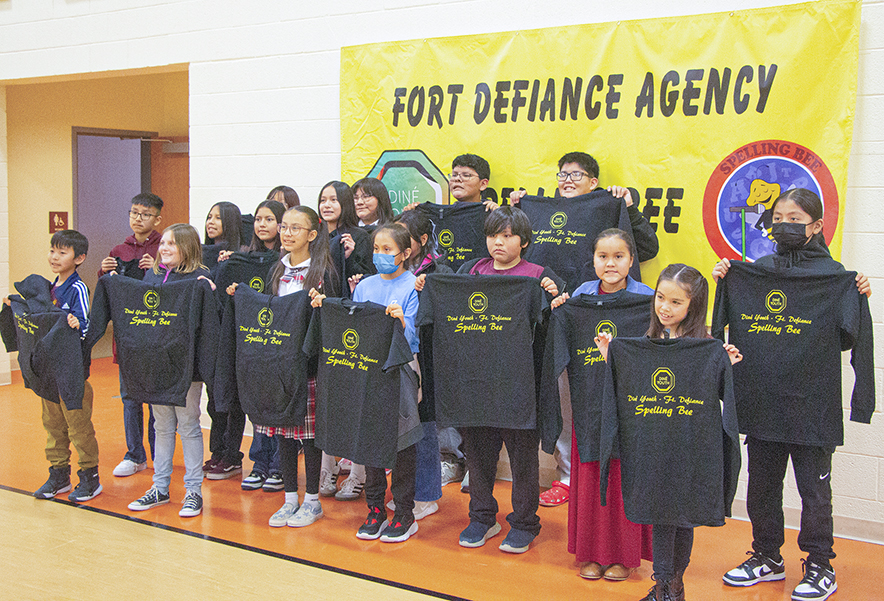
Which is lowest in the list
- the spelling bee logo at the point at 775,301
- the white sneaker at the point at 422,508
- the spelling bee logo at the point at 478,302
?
the white sneaker at the point at 422,508

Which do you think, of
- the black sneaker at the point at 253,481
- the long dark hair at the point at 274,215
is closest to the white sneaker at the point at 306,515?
the black sneaker at the point at 253,481

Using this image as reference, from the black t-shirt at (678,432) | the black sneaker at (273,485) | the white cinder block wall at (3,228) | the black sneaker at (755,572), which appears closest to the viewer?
the black t-shirt at (678,432)

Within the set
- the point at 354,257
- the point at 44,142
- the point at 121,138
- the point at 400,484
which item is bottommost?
the point at 400,484

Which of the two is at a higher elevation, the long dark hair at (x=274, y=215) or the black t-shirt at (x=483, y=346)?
the long dark hair at (x=274, y=215)

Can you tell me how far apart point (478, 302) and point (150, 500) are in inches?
74.4

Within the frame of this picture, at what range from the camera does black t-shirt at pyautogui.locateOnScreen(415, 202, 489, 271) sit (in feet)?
12.6

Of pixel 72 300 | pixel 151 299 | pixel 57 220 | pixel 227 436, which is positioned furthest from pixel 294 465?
pixel 57 220

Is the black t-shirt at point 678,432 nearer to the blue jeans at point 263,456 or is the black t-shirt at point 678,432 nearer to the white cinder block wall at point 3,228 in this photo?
the blue jeans at point 263,456

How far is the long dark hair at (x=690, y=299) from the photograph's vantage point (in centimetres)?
264

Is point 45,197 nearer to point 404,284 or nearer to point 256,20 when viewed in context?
point 256,20

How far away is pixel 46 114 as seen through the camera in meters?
6.97

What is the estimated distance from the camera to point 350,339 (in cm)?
321

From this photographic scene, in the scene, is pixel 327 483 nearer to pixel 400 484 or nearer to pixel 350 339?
pixel 400 484

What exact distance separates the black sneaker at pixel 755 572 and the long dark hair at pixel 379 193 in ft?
7.46
